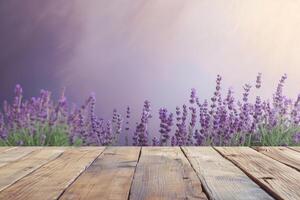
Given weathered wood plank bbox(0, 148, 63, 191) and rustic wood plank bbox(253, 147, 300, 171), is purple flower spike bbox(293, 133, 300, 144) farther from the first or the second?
weathered wood plank bbox(0, 148, 63, 191)

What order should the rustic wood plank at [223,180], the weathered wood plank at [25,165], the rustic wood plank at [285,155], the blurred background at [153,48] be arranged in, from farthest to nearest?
the blurred background at [153,48] < the rustic wood plank at [285,155] < the weathered wood plank at [25,165] < the rustic wood plank at [223,180]

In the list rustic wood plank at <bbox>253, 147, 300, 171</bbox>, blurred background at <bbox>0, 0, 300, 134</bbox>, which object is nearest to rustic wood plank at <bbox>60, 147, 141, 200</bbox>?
rustic wood plank at <bbox>253, 147, 300, 171</bbox>

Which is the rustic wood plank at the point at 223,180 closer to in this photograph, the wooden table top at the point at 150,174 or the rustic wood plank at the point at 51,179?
the wooden table top at the point at 150,174

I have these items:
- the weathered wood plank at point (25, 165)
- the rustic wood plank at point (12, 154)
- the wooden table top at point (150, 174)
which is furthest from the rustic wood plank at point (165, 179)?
the rustic wood plank at point (12, 154)

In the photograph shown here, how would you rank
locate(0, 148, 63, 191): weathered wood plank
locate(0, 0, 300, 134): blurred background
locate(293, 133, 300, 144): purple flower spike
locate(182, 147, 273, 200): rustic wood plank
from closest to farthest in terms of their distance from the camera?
locate(182, 147, 273, 200): rustic wood plank < locate(0, 148, 63, 191): weathered wood plank < locate(293, 133, 300, 144): purple flower spike < locate(0, 0, 300, 134): blurred background

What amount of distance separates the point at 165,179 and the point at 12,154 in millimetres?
915

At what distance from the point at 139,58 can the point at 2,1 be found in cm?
139

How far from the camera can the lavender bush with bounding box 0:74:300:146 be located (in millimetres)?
3770

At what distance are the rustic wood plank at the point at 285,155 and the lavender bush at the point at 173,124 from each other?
131cm

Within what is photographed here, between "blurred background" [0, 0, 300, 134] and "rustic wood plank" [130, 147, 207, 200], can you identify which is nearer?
"rustic wood plank" [130, 147, 207, 200]

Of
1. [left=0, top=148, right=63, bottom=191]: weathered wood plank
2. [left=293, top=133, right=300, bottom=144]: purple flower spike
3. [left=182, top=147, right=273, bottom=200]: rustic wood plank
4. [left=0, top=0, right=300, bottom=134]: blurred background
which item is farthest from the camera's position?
[left=0, top=0, right=300, bottom=134]: blurred background

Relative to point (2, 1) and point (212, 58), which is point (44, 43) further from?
point (212, 58)

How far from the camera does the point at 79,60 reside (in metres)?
4.73

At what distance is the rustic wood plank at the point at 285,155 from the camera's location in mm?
1908
